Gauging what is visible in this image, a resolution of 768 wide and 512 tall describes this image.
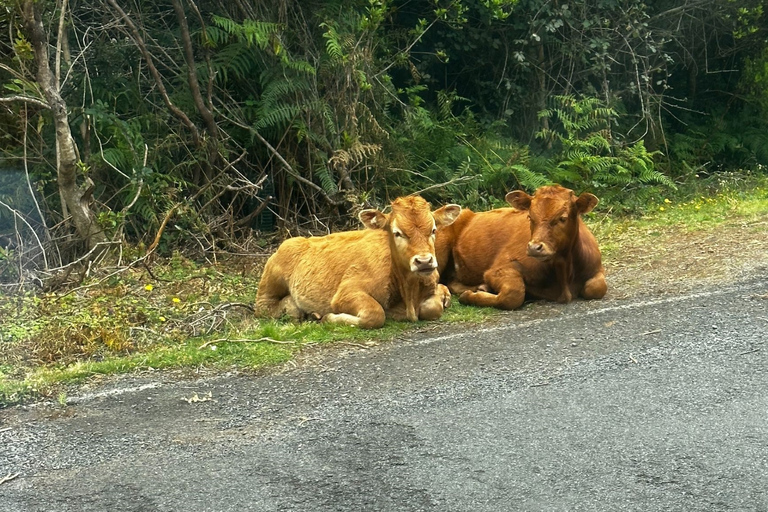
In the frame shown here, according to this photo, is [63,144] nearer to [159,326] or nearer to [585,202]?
[159,326]

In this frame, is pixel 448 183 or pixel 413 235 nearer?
pixel 413 235

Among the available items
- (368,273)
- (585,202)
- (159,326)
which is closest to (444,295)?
(368,273)

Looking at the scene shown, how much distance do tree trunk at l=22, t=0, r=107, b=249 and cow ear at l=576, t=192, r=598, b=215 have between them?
5220 mm

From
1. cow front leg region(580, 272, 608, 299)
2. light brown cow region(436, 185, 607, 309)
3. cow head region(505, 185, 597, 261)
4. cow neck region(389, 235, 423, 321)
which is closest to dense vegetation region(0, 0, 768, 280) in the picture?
cow neck region(389, 235, 423, 321)

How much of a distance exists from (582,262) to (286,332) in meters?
2.92

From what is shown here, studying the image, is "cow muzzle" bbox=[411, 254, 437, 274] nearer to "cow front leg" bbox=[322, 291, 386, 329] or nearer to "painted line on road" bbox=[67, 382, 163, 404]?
"cow front leg" bbox=[322, 291, 386, 329]

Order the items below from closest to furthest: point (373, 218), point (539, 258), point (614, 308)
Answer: point (614, 308) < point (539, 258) < point (373, 218)

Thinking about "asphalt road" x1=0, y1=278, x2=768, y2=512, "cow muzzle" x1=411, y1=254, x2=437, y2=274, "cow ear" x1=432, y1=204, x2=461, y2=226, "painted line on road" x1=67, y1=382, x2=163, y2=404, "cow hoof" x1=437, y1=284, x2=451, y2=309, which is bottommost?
"cow hoof" x1=437, y1=284, x2=451, y2=309

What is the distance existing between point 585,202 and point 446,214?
1.32m

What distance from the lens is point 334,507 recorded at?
4.27 metres

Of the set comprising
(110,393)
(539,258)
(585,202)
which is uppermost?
(585,202)

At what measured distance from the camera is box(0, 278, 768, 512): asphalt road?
4391mm

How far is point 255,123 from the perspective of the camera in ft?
37.2

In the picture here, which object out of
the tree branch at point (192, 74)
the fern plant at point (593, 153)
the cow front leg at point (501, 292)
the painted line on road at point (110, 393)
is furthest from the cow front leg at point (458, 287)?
the fern plant at point (593, 153)
